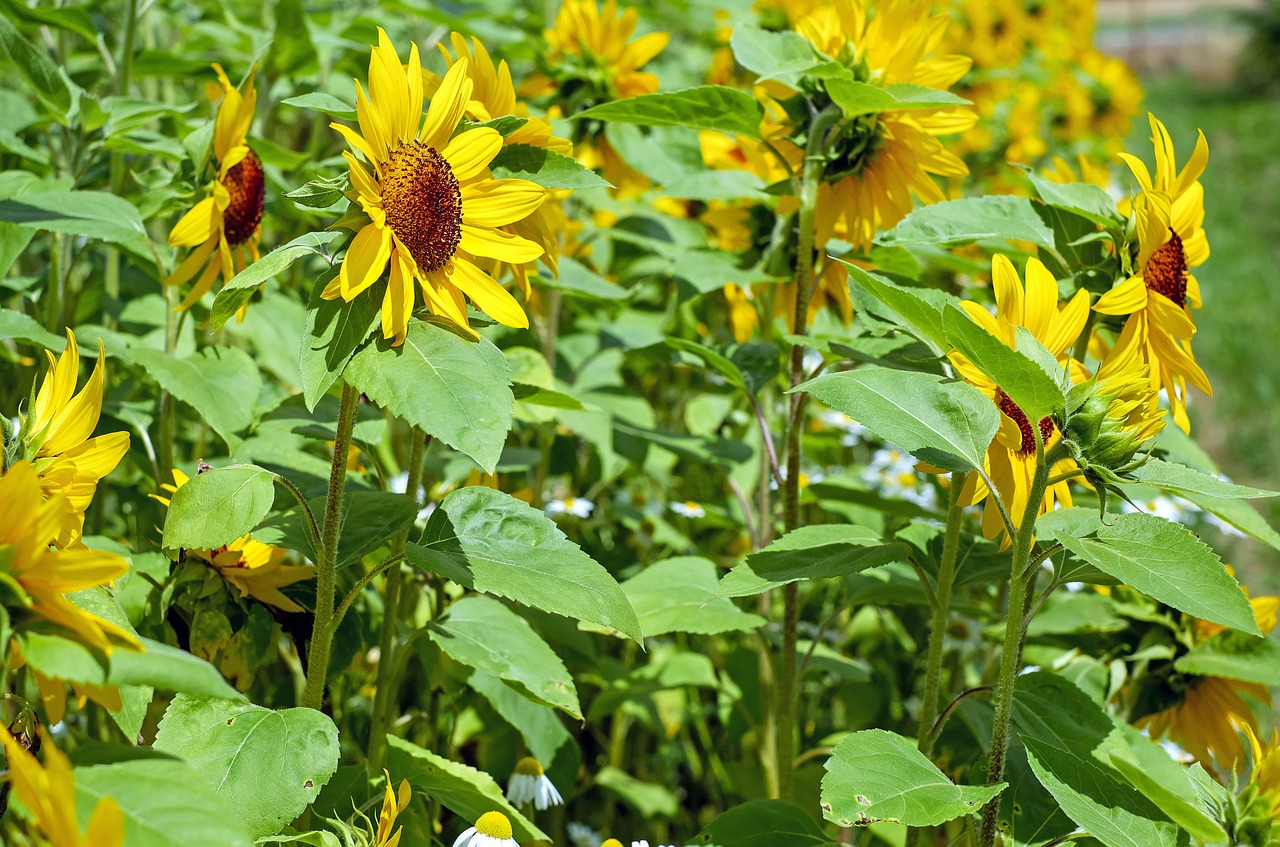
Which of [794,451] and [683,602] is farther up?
[794,451]

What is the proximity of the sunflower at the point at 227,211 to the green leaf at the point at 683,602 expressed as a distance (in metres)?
0.56

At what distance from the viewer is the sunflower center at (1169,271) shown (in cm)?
114

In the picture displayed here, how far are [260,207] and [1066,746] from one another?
995mm

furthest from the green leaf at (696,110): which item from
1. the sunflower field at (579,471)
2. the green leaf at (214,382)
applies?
the green leaf at (214,382)

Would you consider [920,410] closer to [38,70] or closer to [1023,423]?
[1023,423]

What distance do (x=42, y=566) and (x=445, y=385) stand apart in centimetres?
30

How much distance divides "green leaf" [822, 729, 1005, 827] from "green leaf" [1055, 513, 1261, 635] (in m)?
0.21

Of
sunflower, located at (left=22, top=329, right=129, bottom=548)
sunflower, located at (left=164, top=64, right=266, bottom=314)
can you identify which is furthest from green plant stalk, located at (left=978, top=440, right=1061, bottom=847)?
sunflower, located at (left=164, top=64, right=266, bottom=314)

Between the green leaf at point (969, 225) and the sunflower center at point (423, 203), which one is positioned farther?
the green leaf at point (969, 225)

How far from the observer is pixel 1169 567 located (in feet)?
2.92

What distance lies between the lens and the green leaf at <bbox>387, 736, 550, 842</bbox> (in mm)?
1079

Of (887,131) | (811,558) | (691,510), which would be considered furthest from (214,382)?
(691,510)

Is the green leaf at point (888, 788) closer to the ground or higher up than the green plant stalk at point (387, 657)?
higher up

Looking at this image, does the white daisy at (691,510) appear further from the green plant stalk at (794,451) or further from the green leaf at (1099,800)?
the green leaf at (1099,800)
